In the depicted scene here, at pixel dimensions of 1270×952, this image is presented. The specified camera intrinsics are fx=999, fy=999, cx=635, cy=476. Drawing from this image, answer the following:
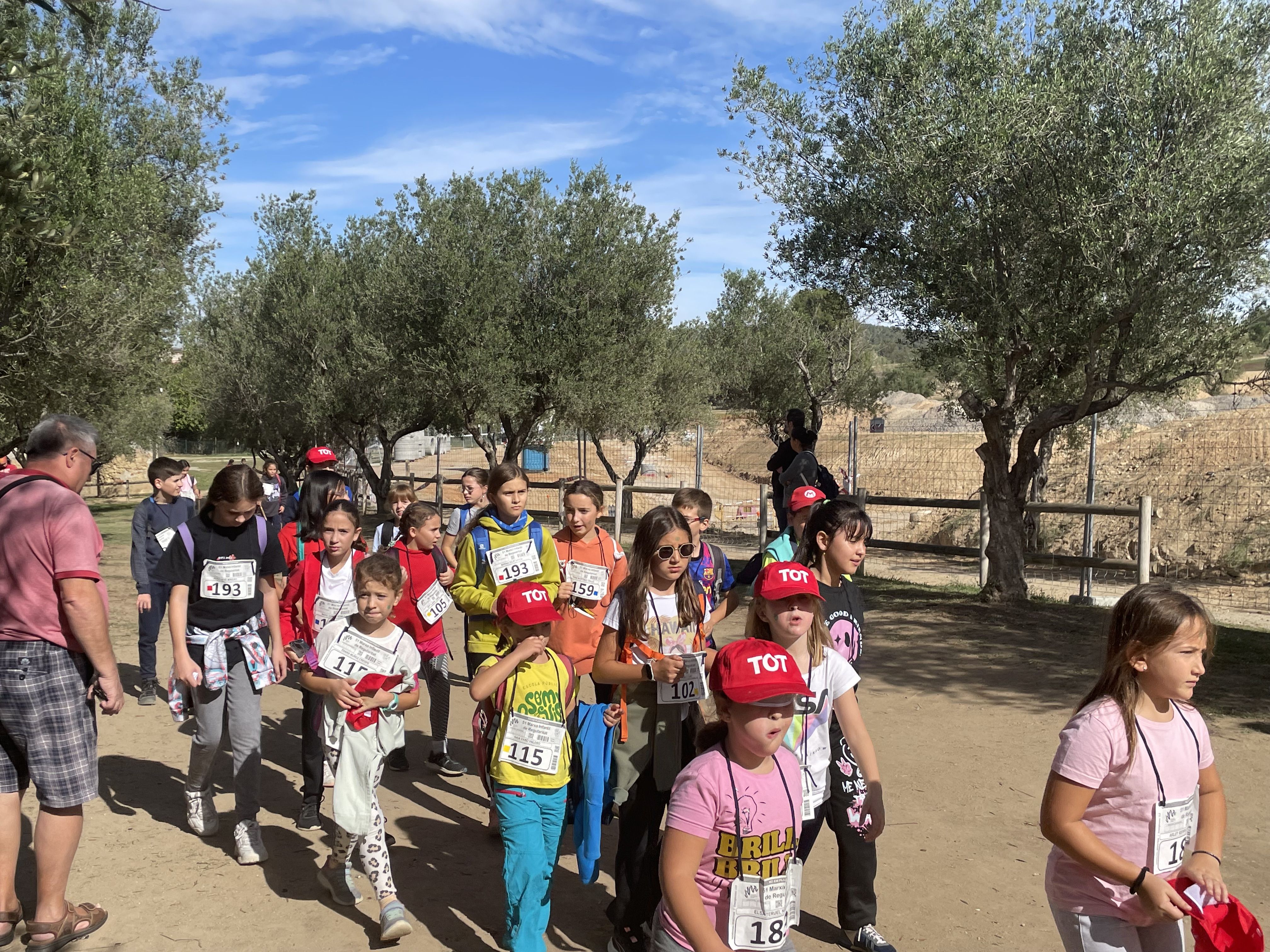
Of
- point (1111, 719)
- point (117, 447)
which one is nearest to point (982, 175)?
point (1111, 719)

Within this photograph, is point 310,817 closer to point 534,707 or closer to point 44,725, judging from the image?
point 44,725

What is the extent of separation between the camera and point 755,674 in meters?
2.51

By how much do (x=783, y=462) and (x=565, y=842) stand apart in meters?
8.09

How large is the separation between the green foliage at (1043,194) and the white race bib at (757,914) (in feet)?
28.5

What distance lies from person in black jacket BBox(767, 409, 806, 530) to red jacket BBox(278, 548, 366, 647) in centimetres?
646

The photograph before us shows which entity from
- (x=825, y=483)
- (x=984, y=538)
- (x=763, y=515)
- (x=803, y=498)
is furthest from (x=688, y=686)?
(x=763, y=515)

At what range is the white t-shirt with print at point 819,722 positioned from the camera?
340 centimetres

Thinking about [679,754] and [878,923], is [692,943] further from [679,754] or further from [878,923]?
[878,923]

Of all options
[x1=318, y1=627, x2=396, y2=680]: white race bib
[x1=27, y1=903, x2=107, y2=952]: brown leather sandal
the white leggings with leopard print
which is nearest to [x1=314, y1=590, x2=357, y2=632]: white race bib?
[x1=318, y1=627, x2=396, y2=680]: white race bib

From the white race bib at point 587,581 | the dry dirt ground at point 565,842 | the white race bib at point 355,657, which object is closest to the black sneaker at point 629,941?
the dry dirt ground at point 565,842

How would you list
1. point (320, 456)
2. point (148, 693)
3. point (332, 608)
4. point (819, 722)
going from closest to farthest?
point (819, 722)
point (332, 608)
point (320, 456)
point (148, 693)

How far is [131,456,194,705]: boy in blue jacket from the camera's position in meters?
8.12

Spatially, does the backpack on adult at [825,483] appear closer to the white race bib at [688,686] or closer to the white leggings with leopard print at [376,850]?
the white race bib at [688,686]

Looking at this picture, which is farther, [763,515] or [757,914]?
[763,515]
